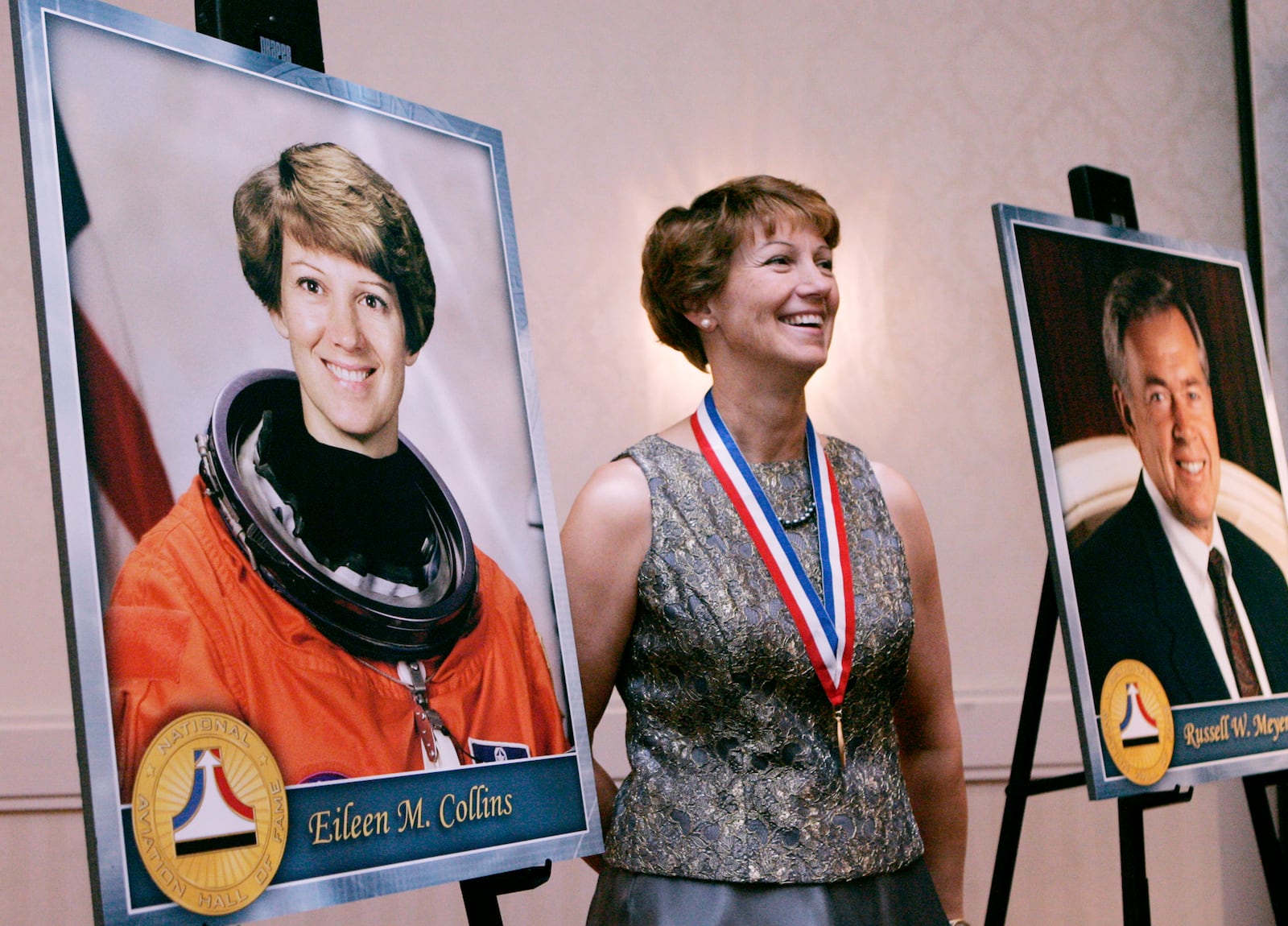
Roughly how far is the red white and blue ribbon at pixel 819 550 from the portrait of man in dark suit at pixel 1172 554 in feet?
1.68

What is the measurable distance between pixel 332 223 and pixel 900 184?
2.18 meters

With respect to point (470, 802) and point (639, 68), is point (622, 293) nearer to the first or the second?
point (639, 68)

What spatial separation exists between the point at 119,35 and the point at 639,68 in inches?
81.4

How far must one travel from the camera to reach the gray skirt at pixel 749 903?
144 centimetres

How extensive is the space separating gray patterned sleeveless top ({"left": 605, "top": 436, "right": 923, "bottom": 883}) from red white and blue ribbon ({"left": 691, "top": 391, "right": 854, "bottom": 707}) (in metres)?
0.02

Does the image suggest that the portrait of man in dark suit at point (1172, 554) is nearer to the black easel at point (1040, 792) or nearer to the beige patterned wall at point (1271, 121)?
the black easel at point (1040, 792)

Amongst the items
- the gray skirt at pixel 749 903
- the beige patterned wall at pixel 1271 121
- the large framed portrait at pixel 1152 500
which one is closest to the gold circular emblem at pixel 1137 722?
the large framed portrait at pixel 1152 500

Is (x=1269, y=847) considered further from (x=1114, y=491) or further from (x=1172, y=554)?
(x=1114, y=491)

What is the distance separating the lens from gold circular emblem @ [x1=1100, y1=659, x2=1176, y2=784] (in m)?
1.81

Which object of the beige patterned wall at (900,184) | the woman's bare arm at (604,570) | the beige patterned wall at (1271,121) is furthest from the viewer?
the beige patterned wall at (1271,121)

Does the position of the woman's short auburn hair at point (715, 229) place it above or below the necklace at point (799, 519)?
above

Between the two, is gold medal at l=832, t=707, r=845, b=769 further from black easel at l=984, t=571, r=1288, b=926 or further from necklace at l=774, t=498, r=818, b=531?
black easel at l=984, t=571, r=1288, b=926

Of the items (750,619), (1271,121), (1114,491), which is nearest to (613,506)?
(750,619)

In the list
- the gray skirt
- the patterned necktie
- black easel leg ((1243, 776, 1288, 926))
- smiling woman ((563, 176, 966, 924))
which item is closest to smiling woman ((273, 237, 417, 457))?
smiling woman ((563, 176, 966, 924))
